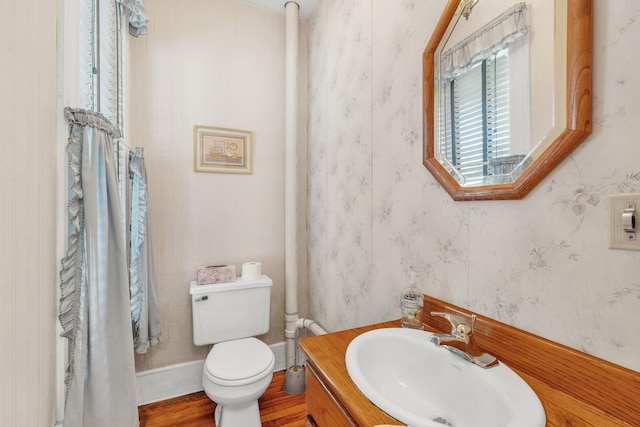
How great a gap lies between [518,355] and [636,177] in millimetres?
515

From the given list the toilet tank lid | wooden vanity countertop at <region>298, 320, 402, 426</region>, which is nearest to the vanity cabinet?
→ wooden vanity countertop at <region>298, 320, 402, 426</region>

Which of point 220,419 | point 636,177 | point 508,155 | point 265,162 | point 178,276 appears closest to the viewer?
point 636,177

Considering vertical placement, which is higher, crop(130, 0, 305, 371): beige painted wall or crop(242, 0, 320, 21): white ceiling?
crop(242, 0, 320, 21): white ceiling

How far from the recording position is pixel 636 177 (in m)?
0.59

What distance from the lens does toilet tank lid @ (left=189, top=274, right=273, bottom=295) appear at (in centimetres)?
175

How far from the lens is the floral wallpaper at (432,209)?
623 mm

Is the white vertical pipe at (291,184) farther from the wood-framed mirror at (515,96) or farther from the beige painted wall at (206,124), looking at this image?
the wood-framed mirror at (515,96)

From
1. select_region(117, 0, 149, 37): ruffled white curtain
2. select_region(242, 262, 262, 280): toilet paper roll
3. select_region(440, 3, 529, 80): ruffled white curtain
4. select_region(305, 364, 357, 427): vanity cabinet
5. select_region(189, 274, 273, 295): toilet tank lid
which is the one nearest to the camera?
select_region(305, 364, 357, 427): vanity cabinet

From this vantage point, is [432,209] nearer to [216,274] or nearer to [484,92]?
[484,92]

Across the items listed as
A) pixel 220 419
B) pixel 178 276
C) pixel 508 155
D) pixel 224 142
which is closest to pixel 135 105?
pixel 224 142

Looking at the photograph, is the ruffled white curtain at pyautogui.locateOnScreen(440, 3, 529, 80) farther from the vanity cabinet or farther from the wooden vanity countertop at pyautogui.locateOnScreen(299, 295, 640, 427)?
the vanity cabinet

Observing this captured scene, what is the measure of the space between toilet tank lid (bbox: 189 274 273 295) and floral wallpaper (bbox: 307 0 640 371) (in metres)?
0.40

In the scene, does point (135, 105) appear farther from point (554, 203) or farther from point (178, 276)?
point (554, 203)

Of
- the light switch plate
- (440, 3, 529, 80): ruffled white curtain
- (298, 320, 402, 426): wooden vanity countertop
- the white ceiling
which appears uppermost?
the white ceiling
